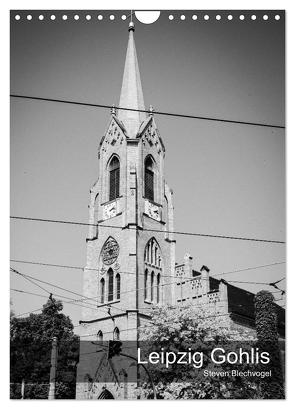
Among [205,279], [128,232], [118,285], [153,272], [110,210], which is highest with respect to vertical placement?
[110,210]

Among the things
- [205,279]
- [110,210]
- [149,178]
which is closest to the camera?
[205,279]

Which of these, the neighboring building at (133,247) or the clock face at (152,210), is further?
the clock face at (152,210)

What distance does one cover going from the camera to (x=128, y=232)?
81.8 ft

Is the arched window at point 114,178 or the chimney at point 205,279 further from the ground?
the arched window at point 114,178

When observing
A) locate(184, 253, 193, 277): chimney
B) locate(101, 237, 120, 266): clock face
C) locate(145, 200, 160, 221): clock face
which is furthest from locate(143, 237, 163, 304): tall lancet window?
locate(101, 237, 120, 266): clock face

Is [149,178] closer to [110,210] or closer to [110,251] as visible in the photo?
[110,210]

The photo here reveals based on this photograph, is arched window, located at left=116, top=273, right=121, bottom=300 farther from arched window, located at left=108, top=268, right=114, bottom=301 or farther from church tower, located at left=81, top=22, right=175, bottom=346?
arched window, located at left=108, top=268, right=114, bottom=301

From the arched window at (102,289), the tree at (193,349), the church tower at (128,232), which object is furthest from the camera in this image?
the arched window at (102,289)

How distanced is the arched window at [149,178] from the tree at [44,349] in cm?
742

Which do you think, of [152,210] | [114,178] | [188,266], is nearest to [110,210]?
[114,178]

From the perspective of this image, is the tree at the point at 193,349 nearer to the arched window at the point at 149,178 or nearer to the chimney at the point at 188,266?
the chimney at the point at 188,266

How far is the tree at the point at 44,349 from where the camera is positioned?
12664mm

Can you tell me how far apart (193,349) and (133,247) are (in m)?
13.0

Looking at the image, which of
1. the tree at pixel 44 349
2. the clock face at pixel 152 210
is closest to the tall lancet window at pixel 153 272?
the clock face at pixel 152 210
